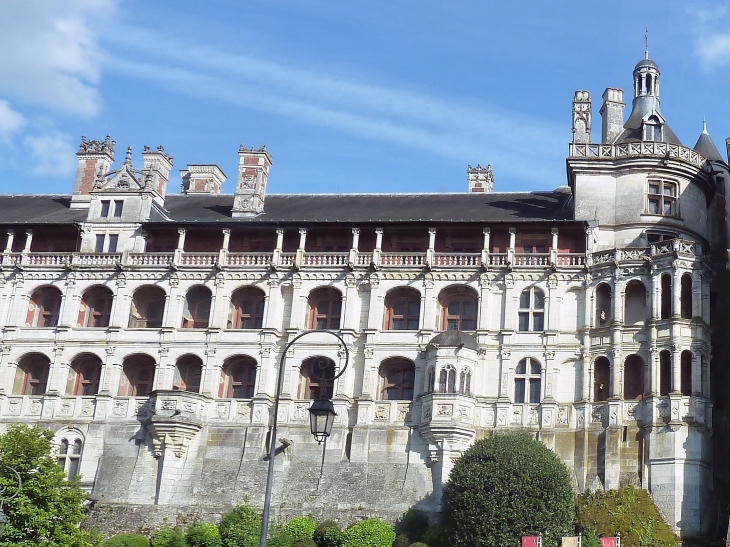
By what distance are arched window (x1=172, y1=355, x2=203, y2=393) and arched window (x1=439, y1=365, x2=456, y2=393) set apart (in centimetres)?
1239

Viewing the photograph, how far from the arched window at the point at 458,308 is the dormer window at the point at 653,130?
12.2 m

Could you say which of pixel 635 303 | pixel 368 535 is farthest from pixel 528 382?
pixel 368 535

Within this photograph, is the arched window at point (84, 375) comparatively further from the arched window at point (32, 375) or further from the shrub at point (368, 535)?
the shrub at point (368, 535)

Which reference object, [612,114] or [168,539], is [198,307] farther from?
[612,114]

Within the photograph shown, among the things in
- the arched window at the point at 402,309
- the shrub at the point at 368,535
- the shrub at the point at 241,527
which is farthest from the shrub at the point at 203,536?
the arched window at the point at 402,309

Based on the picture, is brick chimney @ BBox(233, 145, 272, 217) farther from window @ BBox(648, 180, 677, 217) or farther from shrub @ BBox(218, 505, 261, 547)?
window @ BBox(648, 180, 677, 217)

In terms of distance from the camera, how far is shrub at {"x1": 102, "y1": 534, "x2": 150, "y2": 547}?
47812 mm

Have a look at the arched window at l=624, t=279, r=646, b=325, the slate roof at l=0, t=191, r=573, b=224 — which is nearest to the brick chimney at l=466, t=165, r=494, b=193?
the slate roof at l=0, t=191, r=573, b=224

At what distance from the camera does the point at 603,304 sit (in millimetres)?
53875

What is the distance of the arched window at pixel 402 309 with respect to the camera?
5550cm

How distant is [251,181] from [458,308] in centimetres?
1417

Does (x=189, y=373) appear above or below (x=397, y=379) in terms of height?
below

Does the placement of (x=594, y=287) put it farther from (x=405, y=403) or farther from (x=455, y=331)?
(x=405, y=403)

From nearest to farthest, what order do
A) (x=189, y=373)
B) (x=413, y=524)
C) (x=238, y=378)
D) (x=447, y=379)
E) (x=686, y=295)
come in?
(x=413, y=524) < (x=447, y=379) < (x=686, y=295) < (x=238, y=378) < (x=189, y=373)
